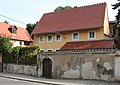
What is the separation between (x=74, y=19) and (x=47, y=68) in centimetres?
1669

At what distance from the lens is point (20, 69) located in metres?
29.0

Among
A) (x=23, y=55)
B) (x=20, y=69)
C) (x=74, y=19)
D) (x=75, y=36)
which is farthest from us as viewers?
(x=74, y=19)

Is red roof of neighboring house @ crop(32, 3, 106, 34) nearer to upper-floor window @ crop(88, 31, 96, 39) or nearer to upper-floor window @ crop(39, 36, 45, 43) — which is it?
upper-floor window @ crop(88, 31, 96, 39)

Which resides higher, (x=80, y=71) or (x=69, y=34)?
(x=69, y=34)

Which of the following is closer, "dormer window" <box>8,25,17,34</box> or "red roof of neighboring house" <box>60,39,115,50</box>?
"red roof of neighboring house" <box>60,39,115,50</box>

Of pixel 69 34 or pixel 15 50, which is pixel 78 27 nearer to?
pixel 69 34

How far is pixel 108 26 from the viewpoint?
40.8 metres

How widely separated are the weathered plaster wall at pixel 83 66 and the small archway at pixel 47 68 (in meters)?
0.46

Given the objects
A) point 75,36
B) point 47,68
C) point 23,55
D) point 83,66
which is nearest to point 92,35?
point 75,36

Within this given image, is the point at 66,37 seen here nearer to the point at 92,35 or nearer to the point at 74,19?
the point at 74,19

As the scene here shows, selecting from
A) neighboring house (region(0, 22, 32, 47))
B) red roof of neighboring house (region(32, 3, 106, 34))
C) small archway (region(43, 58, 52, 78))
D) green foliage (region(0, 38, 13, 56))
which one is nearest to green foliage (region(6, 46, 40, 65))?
green foliage (region(0, 38, 13, 56))

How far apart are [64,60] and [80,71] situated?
2.15m

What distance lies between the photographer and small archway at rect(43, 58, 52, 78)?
1015 inches

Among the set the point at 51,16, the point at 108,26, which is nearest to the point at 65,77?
the point at 108,26
